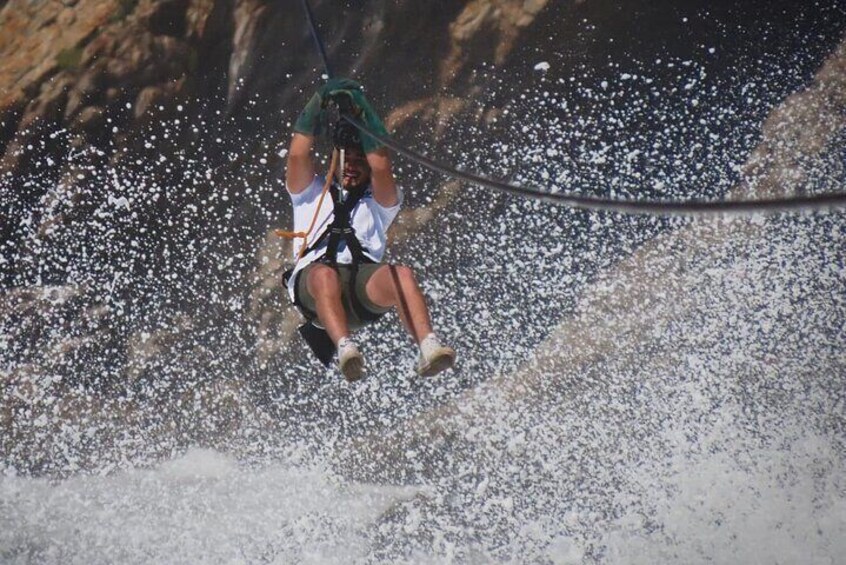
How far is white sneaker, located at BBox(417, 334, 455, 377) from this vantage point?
2660 millimetres

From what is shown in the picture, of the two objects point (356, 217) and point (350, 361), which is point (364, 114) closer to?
point (356, 217)

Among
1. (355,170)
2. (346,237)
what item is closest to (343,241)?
(346,237)

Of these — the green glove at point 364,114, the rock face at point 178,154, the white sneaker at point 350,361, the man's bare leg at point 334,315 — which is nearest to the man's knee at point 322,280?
the man's bare leg at point 334,315

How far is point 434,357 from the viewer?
2662mm

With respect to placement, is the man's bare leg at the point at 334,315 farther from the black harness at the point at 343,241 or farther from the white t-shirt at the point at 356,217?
the white t-shirt at the point at 356,217

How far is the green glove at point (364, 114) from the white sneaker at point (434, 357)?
0.61 metres

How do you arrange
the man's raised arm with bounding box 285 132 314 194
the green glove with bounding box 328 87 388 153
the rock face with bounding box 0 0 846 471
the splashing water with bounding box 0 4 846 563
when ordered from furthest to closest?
the splashing water with bounding box 0 4 846 563 < the rock face with bounding box 0 0 846 471 < the man's raised arm with bounding box 285 132 314 194 < the green glove with bounding box 328 87 388 153

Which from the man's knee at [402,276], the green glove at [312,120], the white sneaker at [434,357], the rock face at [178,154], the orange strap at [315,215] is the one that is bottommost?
the rock face at [178,154]

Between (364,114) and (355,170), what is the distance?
0.33 meters

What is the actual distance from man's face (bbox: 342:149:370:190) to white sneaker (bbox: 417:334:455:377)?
0.68 metres

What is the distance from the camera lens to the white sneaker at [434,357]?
8.73 ft

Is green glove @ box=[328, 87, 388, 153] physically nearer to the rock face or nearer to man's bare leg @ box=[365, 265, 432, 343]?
man's bare leg @ box=[365, 265, 432, 343]

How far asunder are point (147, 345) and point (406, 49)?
236cm

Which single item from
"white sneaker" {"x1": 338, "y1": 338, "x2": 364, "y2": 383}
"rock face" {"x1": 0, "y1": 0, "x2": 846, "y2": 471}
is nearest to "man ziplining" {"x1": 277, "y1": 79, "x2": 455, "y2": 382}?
"white sneaker" {"x1": 338, "y1": 338, "x2": 364, "y2": 383}
